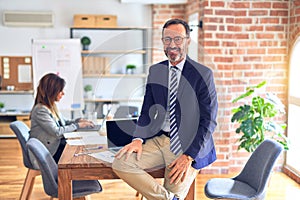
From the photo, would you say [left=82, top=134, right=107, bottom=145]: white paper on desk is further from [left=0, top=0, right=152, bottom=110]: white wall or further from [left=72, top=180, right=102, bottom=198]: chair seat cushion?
[left=0, top=0, right=152, bottom=110]: white wall

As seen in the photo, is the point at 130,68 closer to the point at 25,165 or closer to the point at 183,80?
the point at 25,165

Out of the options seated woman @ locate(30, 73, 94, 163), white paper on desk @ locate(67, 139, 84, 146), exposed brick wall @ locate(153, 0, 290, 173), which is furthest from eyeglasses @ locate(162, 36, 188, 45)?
exposed brick wall @ locate(153, 0, 290, 173)

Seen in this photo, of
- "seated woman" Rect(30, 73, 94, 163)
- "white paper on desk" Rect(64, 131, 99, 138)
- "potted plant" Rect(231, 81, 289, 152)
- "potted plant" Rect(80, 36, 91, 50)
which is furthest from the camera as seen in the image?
"potted plant" Rect(80, 36, 91, 50)

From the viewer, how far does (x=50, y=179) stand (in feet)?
9.56

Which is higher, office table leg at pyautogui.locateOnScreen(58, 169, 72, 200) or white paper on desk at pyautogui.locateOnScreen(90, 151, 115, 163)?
white paper on desk at pyautogui.locateOnScreen(90, 151, 115, 163)

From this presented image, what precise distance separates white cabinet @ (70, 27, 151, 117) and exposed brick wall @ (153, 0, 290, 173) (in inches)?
87.2

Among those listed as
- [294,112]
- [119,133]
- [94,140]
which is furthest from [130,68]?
[119,133]

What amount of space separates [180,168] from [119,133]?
750mm

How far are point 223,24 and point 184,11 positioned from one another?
2.06 meters

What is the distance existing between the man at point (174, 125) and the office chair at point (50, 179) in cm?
58

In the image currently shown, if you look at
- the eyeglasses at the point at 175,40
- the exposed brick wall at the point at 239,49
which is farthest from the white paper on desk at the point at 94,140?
the exposed brick wall at the point at 239,49

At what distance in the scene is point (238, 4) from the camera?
15.6ft

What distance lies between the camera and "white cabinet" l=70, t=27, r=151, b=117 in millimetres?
6887

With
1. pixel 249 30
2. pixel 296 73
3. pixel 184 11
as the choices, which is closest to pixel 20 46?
pixel 184 11
